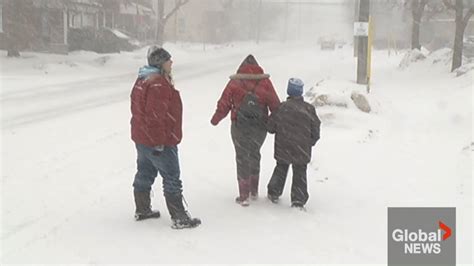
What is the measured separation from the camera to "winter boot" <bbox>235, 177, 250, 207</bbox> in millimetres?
6312

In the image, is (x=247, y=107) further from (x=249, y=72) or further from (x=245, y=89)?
(x=249, y=72)

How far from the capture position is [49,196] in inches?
261

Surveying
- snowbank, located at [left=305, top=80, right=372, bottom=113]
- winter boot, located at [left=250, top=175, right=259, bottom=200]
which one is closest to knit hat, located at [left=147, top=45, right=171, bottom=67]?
winter boot, located at [left=250, top=175, right=259, bottom=200]

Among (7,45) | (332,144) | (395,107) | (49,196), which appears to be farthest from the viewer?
(7,45)

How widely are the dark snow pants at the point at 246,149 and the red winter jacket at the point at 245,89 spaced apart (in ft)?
0.61

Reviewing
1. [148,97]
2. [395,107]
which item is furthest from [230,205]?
[395,107]

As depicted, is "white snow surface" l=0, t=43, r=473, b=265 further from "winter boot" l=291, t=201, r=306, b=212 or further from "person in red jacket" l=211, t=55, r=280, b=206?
"person in red jacket" l=211, t=55, r=280, b=206

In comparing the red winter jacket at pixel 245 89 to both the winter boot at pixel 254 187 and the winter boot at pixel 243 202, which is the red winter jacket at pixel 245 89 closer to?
the winter boot at pixel 254 187

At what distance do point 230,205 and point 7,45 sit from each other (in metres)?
24.7

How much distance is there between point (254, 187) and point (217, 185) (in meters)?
0.93

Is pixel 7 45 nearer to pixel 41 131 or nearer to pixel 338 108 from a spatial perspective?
pixel 41 131

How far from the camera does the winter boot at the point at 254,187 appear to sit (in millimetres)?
6469

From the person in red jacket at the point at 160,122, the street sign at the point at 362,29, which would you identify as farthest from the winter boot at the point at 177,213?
the street sign at the point at 362,29

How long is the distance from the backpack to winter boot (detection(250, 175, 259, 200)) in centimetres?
69
